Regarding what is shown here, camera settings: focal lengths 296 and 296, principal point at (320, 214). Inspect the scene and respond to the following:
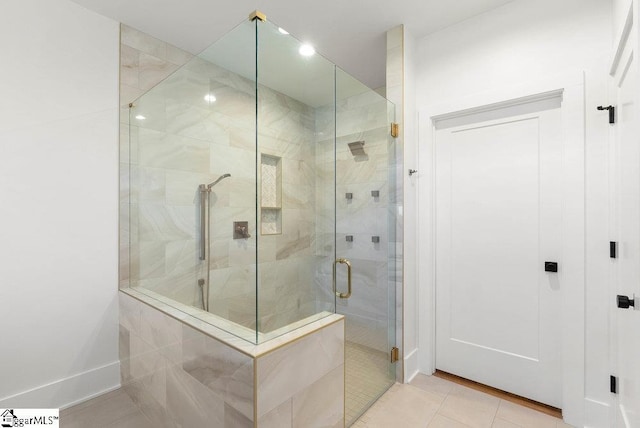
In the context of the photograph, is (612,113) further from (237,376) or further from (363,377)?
(237,376)

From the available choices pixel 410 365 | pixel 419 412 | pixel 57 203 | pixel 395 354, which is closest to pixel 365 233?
pixel 395 354

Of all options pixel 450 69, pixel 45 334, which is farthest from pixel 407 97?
pixel 45 334

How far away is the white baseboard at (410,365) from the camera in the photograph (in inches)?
84.7

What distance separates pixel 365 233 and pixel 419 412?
3.80ft

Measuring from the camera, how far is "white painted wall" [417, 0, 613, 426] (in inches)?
65.1

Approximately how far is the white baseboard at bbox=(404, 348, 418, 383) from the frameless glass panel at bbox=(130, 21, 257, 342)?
131 cm

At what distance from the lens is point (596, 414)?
1.65 metres

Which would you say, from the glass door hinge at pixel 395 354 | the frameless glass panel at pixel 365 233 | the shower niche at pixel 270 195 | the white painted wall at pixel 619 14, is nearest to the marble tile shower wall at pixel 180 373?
the shower niche at pixel 270 195

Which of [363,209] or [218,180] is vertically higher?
[218,180]

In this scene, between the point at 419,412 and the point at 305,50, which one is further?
the point at 419,412

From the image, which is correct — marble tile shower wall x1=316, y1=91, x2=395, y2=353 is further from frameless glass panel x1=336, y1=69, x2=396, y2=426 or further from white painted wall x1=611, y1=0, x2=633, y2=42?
white painted wall x1=611, y1=0, x2=633, y2=42

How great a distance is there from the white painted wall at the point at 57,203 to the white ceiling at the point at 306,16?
297 millimetres

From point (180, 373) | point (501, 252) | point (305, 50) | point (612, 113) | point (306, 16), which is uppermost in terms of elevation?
point (306, 16)

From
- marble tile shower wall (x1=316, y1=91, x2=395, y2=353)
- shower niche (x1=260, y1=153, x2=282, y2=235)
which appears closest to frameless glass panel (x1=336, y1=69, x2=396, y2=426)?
marble tile shower wall (x1=316, y1=91, x2=395, y2=353)
